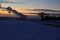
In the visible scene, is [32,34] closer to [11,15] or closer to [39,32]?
[39,32]

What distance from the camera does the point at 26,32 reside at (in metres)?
6.02

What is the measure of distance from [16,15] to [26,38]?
11.6 feet

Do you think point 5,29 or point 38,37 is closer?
point 38,37

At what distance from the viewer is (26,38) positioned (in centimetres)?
562

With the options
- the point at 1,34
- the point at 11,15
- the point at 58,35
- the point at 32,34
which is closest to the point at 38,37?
the point at 32,34

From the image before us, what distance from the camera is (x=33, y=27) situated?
21.4ft

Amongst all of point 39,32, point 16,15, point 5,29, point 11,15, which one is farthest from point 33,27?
point 11,15

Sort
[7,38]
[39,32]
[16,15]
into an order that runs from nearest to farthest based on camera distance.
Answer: [7,38]
[39,32]
[16,15]

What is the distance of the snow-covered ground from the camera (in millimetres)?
5688

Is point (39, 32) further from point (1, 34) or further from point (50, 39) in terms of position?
point (1, 34)

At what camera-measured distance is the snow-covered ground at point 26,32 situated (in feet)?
18.7

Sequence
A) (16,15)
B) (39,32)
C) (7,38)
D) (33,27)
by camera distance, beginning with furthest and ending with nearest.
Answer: (16,15)
(33,27)
(39,32)
(7,38)

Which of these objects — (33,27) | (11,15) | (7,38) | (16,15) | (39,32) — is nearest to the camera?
(7,38)

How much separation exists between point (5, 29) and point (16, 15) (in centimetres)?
295
